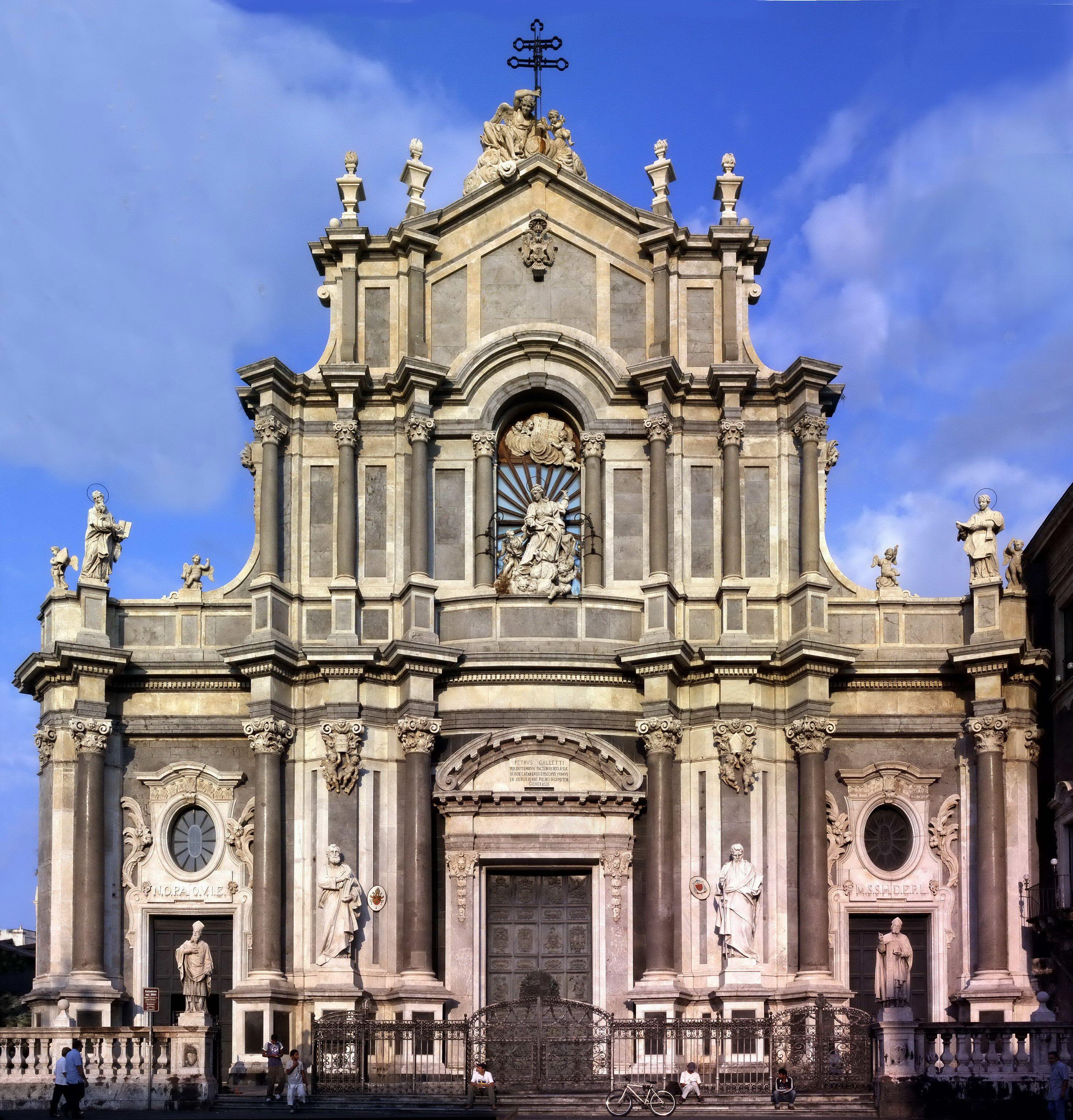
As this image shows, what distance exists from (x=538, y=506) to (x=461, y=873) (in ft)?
20.2

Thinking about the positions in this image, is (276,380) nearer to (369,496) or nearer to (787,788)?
(369,496)

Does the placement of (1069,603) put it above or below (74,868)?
above

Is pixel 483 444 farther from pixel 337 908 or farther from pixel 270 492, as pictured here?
pixel 337 908

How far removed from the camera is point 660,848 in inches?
1277

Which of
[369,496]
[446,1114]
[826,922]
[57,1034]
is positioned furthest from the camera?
[369,496]

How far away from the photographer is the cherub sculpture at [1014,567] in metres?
33.4

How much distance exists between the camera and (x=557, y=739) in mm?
32875

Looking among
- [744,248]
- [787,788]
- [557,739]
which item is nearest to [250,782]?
[557,739]

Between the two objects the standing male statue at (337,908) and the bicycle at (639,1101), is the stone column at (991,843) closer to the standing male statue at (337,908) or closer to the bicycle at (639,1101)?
the bicycle at (639,1101)

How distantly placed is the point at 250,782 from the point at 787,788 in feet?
28.7

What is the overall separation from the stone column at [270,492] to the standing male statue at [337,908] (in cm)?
485

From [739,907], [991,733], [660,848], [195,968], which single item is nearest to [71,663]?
[195,968]

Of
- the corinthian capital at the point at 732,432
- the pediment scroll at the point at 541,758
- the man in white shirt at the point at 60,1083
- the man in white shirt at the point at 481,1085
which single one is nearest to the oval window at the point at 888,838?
the pediment scroll at the point at 541,758

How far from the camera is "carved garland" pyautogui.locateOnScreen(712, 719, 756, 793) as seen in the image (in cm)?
3294
